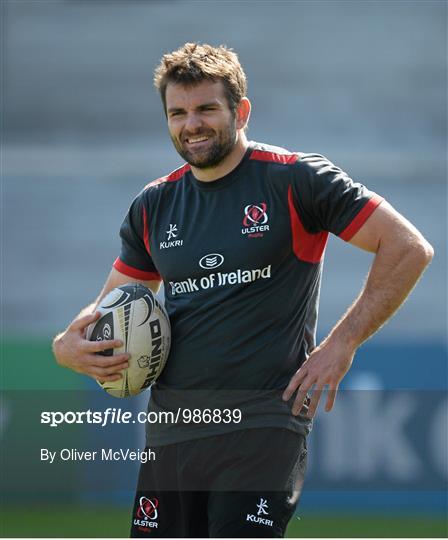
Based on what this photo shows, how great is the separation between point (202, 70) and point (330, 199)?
712mm

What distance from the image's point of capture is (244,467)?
3646 millimetres

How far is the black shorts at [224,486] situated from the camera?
11.7 ft

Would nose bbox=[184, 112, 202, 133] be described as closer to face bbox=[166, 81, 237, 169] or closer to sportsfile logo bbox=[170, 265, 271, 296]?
face bbox=[166, 81, 237, 169]

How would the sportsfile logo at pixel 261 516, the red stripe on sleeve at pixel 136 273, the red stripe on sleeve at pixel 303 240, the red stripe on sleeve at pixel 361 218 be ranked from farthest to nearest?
the red stripe on sleeve at pixel 136 273, the red stripe on sleeve at pixel 303 240, the red stripe on sleeve at pixel 361 218, the sportsfile logo at pixel 261 516

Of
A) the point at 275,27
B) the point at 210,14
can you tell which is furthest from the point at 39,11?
the point at 275,27

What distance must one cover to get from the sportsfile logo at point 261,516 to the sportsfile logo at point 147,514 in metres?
0.47

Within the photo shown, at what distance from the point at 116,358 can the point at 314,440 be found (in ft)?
13.7

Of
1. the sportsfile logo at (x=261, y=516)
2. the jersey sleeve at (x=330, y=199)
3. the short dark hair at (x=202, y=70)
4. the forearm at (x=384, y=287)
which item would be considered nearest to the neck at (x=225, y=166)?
the short dark hair at (x=202, y=70)

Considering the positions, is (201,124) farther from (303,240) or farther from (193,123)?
(303,240)

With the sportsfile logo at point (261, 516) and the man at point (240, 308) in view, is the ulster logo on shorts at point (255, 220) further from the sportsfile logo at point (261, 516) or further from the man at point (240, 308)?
the sportsfile logo at point (261, 516)

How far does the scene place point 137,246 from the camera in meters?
4.27

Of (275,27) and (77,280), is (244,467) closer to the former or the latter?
(77,280)

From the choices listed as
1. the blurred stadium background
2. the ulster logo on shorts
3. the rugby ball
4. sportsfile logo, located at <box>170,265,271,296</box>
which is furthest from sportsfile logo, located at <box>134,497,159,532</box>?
the blurred stadium background

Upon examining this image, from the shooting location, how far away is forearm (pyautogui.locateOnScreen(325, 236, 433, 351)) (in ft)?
11.9
